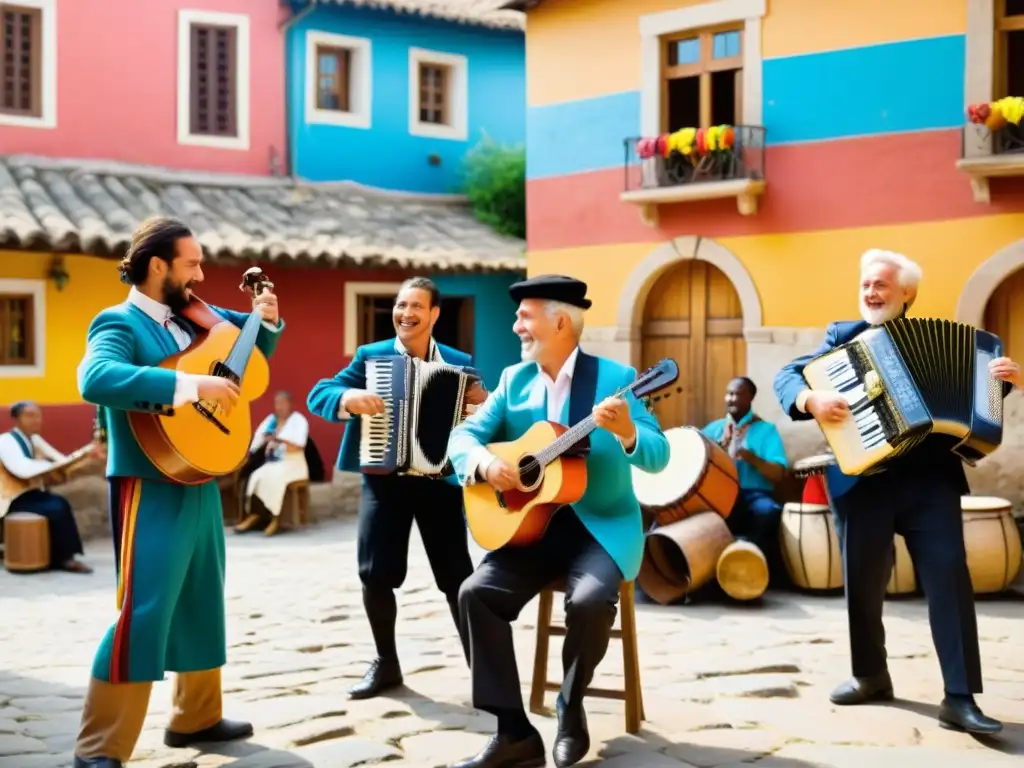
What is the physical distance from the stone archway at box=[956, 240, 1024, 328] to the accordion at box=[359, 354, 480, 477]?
18.9ft

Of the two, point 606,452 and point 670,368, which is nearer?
point 670,368

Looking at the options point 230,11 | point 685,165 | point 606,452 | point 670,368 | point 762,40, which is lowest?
point 606,452

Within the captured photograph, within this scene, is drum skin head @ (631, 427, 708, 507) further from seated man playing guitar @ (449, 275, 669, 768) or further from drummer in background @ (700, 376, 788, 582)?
seated man playing guitar @ (449, 275, 669, 768)

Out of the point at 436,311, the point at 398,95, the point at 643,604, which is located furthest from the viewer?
the point at 398,95

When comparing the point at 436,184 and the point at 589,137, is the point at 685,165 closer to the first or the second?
the point at 589,137

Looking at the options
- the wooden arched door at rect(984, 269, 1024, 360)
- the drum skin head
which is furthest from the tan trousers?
the wooden arched door at rect(984, 269, 1024, 360)

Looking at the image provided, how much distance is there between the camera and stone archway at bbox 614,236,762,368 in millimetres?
11734

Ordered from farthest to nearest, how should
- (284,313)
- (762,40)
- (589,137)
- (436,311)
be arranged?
1. (284,313)
2. (589,137)
3. (762,40)
4. (436,311)

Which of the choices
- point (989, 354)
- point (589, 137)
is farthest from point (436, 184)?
point (989, 354)

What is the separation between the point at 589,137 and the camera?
42.4 feet

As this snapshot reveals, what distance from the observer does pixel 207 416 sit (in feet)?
15.6

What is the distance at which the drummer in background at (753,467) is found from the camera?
9.00m

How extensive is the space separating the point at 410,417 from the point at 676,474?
3.40 metres

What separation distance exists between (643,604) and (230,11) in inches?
394
